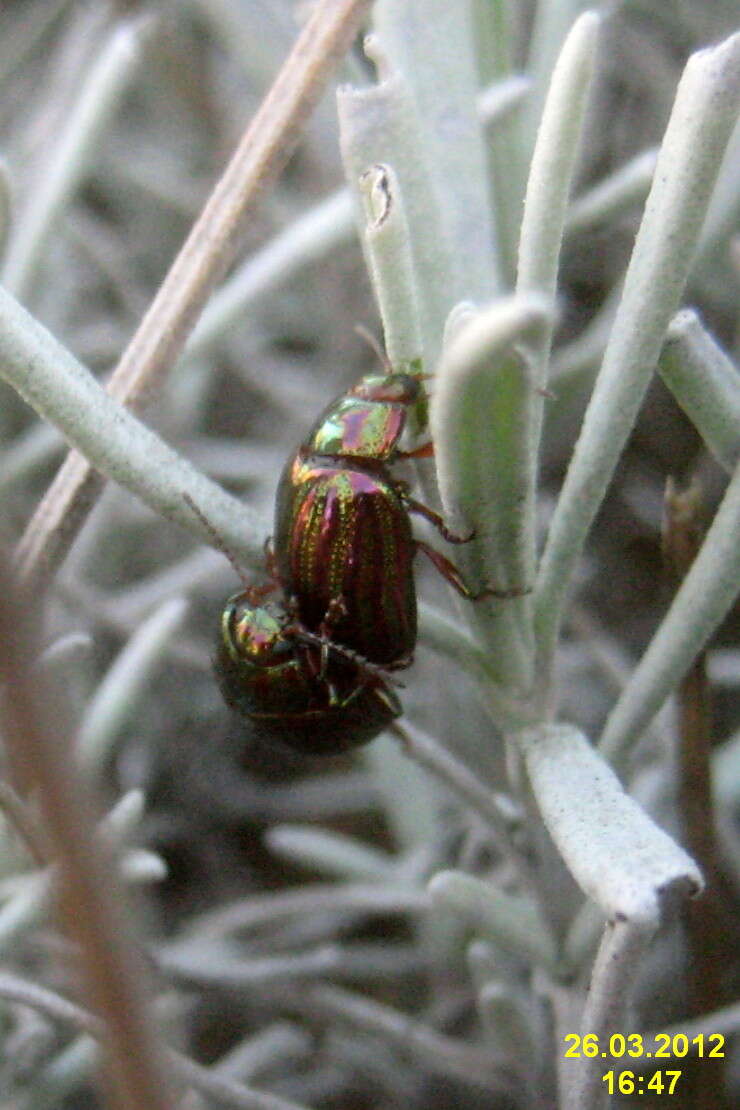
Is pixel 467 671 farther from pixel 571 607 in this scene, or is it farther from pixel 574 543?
pixel 571 607

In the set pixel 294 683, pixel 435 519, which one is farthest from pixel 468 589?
pixel 294 683

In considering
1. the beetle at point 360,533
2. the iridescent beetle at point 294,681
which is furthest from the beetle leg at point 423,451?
the iridescent beetle at point 294,681

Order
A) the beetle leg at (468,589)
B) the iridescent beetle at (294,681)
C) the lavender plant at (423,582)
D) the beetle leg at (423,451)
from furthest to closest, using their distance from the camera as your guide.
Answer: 1. the iridescent beetle at (294,681)
2. the beetle leg at (423,451)
3. the beetle leg at (468,589)
4. the lavender plant at (423,582)

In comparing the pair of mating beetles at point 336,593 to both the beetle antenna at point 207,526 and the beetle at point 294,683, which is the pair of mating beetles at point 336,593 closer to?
the beetle at point 294,683

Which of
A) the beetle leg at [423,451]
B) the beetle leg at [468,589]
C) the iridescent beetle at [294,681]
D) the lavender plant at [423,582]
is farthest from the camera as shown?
the iridescent beetle at [294,681]

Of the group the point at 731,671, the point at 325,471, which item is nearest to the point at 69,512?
the point at 325,471

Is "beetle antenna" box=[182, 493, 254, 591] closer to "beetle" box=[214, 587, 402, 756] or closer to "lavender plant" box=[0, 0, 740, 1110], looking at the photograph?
"lavender plant" box=[0, 0, 740, 1110]

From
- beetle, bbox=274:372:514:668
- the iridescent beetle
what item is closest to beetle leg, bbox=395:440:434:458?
beetle, bbox=274:372:514:668
